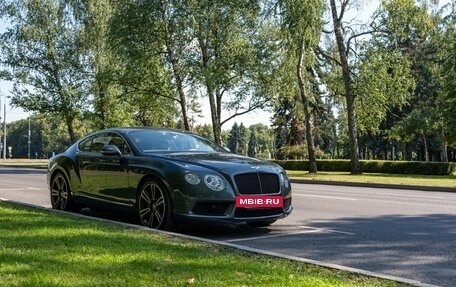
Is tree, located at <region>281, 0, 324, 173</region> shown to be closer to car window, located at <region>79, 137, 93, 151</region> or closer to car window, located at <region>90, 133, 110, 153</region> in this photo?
car window, located at <region>79, 137, 93, 151</region>

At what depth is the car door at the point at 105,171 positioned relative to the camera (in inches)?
331

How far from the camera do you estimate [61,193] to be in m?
10.0

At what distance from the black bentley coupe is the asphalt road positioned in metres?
0.46

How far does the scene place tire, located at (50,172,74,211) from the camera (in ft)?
32.3

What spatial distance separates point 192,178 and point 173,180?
0.30 m

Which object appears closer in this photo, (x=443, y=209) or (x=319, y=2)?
(x=443, y=209)

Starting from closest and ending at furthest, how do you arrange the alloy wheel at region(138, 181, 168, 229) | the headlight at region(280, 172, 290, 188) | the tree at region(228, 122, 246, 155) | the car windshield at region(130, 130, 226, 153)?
the alloy wheel at region(138, 181, 168, 229)
the headlight at region(280, 172, 290, 188)
the car windshield at region(130, 130, 226, 153)
the tree at region(228, 122, 246, 155)

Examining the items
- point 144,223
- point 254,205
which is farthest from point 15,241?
point 254,205

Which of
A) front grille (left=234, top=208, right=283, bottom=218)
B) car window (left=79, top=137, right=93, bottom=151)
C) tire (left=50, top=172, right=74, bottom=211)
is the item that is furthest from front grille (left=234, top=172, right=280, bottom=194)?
tire (left=50, top=172, right=74, bottom=211)

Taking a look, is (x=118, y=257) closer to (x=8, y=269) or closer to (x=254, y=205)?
(x=8, y=269)

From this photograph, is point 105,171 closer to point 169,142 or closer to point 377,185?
point 169,142

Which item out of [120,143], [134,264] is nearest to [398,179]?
[120,143]

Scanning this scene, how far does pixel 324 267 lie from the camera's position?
5312 mm

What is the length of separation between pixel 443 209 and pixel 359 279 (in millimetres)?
7435
